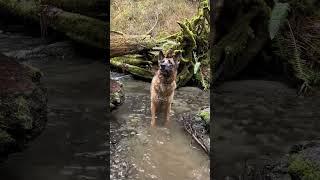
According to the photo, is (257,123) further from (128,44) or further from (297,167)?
(128,44)

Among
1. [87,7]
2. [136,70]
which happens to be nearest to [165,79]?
[136,70]

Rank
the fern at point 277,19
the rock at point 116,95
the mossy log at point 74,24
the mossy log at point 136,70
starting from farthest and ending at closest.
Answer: the mossy log at point 74,24
the mossy log at point 136,70
the rock at point 116,95
the fern at point 277,19

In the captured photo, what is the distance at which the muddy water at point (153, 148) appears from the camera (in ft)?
12.9

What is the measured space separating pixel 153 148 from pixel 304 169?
1955mm

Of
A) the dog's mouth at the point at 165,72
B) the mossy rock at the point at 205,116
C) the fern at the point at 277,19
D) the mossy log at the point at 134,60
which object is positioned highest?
the fern at the point at 277,19

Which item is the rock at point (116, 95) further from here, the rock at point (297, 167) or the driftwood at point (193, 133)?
the rock at point (297, 167)

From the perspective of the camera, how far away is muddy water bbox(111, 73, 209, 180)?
395 centimetres

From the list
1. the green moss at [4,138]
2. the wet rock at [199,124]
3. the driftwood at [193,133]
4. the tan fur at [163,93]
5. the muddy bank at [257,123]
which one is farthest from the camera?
the tan fur at [163,93]

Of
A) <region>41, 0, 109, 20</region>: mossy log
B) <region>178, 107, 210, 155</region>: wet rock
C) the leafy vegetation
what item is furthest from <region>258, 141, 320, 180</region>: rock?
<region>41, 0, 109, 20</region>: mossy log

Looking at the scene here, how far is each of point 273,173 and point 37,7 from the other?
6713mm

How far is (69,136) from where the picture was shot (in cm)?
416

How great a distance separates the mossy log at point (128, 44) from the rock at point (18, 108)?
365 cm

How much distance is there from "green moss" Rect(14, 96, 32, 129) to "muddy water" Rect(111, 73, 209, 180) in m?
0.83

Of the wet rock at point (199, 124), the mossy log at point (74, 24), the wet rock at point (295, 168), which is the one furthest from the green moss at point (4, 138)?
the mossy log at point (74, 24)
